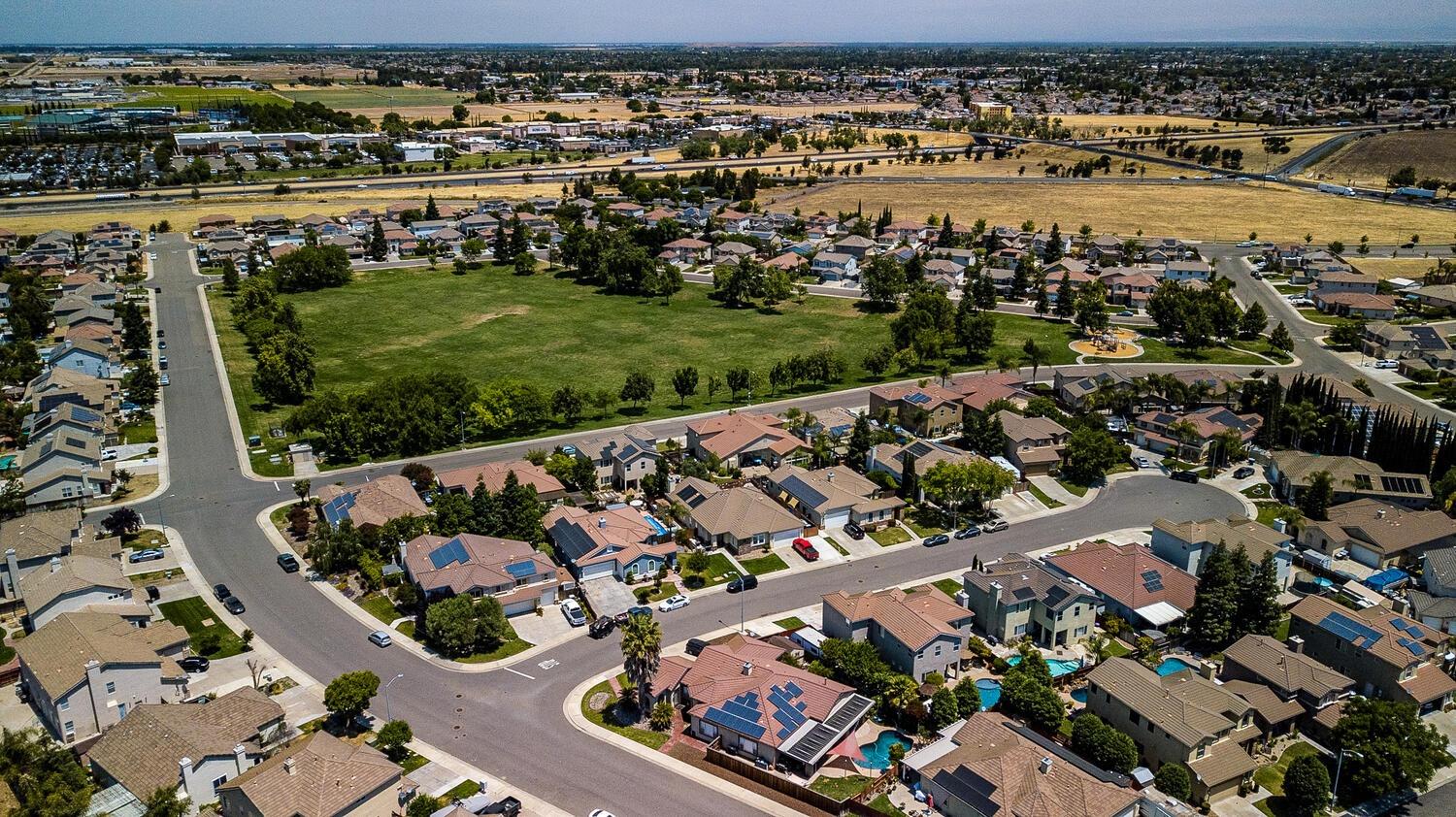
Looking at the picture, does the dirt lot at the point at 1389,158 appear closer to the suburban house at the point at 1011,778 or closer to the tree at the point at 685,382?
the tree at the point at 685,382

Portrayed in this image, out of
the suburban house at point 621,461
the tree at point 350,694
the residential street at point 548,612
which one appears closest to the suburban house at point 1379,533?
the residential street at point 548,612

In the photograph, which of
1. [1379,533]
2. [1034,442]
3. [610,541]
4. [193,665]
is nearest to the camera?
[193,665]

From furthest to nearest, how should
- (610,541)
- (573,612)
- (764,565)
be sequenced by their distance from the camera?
(764,565), (610,541), (573,612)

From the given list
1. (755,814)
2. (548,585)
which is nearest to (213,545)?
(548,585)

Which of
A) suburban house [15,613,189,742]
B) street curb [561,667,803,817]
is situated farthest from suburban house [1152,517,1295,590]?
suburban house [15,613,189,742]

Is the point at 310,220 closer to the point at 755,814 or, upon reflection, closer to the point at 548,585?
the point at 548,585

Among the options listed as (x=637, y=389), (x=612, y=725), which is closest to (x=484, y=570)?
(x=612, y=725)

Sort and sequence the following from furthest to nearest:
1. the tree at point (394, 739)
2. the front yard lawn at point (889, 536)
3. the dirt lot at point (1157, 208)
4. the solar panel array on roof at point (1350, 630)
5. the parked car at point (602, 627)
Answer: the dirt lot at point (1157, 208)
the front yard lawn at point (889, 536)
the parked car at point (602, 627)
the solar panel array on roof at point (1350, 630)
the tree at point (394, 739)

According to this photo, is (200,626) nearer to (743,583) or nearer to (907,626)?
(743,583)
